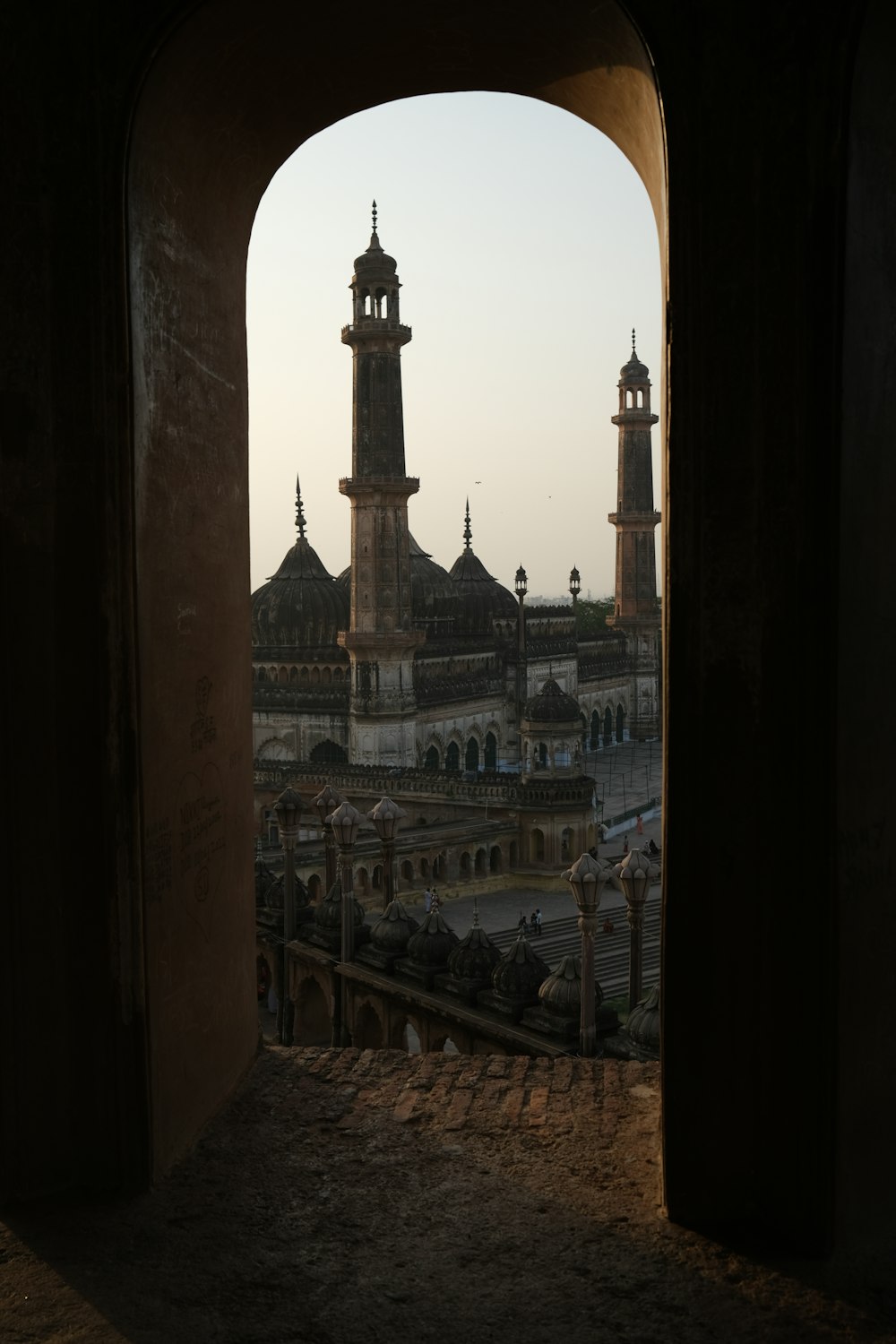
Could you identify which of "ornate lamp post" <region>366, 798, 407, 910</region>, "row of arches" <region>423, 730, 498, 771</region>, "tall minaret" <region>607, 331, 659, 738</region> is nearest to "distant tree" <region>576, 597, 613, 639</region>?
"tall minaret" <region>607, 331, 659, 738</region>

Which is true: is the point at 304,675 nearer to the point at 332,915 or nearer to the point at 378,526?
the point at 378,526

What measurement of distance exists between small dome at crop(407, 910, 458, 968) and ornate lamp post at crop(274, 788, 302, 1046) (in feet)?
3.89

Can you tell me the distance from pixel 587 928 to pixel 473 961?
1131 mm

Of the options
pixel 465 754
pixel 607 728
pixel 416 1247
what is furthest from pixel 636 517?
pixel 416 1247

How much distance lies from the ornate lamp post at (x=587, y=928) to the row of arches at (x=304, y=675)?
3055cm

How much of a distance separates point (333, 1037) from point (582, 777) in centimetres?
1929

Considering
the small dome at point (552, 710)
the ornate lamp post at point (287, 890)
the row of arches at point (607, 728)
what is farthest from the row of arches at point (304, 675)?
the ornate lamp post at point (287, 890)

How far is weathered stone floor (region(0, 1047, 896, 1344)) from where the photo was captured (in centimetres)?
281

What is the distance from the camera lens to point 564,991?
7379 mm

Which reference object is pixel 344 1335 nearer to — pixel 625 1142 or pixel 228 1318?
pixel 228 1318

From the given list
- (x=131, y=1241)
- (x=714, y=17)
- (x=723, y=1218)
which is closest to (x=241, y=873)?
(x=131, y=1241)

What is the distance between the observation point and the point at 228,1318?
9.33ft

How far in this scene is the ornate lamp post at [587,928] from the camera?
6.77 m

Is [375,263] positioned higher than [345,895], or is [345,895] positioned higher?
[375,263]
